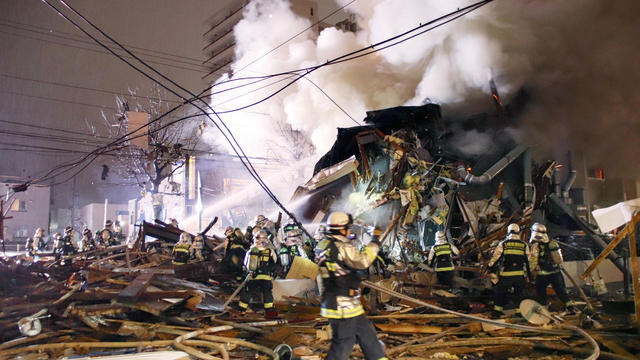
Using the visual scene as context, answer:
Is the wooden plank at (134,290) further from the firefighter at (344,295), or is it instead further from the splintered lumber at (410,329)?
the firefighter at (344,295)

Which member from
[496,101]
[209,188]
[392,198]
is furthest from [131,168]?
[496,101]

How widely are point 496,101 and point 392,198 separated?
17.0 ft

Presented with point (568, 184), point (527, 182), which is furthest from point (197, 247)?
point (568, 184)

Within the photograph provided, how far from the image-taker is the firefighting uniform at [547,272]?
849 cm

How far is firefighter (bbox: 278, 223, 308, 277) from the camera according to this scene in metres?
11.1

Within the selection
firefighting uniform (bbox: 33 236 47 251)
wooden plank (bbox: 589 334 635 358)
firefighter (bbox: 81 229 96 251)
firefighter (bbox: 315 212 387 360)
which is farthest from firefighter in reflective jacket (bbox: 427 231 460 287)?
firefighting uniform (bbox: 33 236 47 251)

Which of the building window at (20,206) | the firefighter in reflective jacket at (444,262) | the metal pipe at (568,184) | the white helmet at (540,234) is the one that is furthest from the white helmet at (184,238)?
the building window at (20,206)

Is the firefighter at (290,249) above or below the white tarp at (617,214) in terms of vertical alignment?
below

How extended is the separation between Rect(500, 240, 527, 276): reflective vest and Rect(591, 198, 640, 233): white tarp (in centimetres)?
147

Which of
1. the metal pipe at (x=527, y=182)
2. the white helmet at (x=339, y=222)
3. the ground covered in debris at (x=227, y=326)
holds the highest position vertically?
the metal pipe at (x=527, y=182)

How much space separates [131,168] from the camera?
36188 millimetres

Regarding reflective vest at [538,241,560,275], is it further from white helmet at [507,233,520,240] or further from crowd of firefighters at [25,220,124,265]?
crowd of firefighters at [25,220,124,265]

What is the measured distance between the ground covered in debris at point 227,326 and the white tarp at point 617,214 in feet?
5.55

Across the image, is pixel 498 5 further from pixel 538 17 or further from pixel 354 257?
pixel 354 257
